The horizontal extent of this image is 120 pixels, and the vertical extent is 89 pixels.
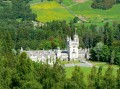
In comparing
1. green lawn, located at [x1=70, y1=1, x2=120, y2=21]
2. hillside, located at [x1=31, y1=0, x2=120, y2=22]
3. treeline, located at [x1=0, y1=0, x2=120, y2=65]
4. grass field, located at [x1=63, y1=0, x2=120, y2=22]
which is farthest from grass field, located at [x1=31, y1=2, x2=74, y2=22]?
green lawn, located at [x1=70, y1=1, x2=120, y2=21]

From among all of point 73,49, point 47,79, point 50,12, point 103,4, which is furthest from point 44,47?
point 103,4

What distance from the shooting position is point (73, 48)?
8738 cm

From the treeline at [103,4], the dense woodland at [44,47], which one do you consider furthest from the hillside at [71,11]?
the dense woodland at [44,47]

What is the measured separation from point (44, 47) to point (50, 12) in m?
42.9

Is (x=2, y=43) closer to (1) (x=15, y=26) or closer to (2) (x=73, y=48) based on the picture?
(2) (x=73, y=48)

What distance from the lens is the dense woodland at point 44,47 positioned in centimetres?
5125

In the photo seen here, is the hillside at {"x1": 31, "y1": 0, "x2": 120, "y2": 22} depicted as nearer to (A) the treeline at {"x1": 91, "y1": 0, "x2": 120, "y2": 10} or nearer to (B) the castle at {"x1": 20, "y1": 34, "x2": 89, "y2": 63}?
(A) the treeline at {"x1": 91, "y1": 0, "x2": 120, "y2": 10}

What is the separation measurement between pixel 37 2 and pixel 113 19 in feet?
95.9

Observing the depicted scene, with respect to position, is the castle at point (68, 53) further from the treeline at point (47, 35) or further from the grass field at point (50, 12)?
the grass field at point (50, 12)

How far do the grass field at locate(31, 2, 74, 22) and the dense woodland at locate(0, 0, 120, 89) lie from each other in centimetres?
267

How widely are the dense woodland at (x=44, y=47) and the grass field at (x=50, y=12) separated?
8.77ft

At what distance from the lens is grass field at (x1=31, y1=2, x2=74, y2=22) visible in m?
133

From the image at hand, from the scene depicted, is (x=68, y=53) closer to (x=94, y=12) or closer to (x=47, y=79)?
(x=47, y=79)

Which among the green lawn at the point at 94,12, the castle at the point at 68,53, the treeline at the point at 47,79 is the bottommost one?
the green lawn at the point at 94,12
